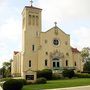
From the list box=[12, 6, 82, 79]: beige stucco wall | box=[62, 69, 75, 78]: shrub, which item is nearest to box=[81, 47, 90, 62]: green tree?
box=[12, 6, 82, 79]: beige stucco wall

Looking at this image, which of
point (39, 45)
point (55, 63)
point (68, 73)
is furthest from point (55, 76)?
point (39, 45)

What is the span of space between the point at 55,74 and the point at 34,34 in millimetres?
11656

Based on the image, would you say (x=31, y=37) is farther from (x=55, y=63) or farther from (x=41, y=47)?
(x=55, y=63)

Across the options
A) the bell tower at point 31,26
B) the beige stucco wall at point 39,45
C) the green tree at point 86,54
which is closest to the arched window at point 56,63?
the beige stucco wall at point 39,45

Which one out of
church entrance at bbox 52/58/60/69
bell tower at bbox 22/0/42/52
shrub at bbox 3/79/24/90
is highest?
bell tower at bbox 22/0/42/52

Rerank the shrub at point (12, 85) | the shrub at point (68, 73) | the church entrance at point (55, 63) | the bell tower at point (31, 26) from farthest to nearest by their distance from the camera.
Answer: the church entrance at point (55, 63) → the bell tower at point (31, 26) → the shrub at point (68, 73) → the shrub at point (12, 85)

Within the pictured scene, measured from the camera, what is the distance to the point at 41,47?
6169 cm

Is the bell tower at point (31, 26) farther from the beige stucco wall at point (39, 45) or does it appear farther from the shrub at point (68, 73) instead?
the shrub at point (68, 73)

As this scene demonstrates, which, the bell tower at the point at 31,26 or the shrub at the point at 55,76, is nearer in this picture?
the shrub at the point at 55,76

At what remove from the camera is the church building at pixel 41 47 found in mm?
61438

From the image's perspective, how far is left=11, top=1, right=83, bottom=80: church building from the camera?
6144cm

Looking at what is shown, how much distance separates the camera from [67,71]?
5488cm

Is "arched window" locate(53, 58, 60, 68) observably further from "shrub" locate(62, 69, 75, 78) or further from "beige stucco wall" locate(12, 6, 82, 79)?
"shrub" locate(62, 69, 75, 78)

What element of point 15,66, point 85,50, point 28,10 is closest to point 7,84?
point 28,10
